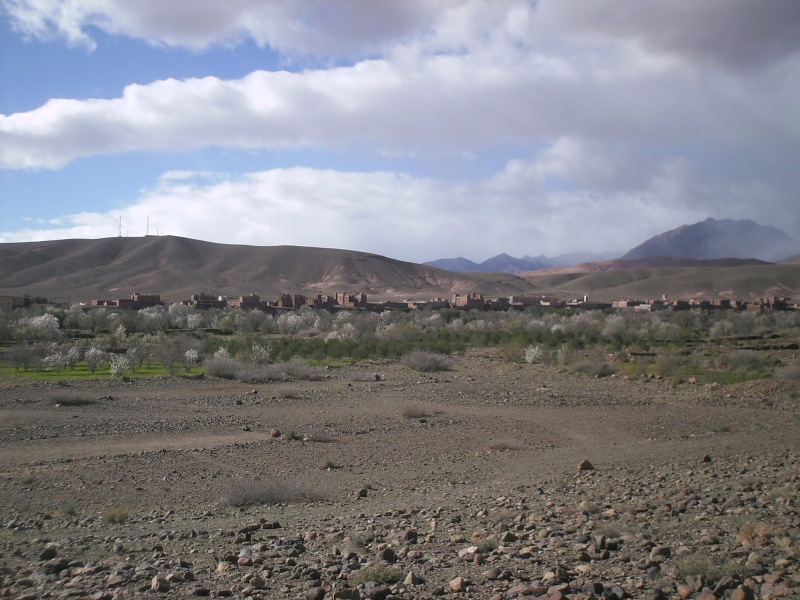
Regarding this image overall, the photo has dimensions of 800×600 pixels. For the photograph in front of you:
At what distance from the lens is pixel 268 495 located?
1213cm

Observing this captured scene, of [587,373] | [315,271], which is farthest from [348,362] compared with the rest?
[315,271]

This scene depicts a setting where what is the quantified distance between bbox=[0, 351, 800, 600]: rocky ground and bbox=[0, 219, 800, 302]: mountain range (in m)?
94.0

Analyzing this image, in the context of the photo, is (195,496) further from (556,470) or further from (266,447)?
(556,470)

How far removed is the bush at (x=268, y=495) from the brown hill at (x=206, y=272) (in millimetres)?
102869

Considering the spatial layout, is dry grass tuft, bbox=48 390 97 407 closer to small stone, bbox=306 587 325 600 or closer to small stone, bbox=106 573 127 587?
small stone, bbox=106 573 127 587

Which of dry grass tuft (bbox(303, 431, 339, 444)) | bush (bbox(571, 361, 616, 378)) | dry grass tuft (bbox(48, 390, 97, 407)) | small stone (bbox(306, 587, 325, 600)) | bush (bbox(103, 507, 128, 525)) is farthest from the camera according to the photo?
bush (bbox(571, 361, 616, 378))

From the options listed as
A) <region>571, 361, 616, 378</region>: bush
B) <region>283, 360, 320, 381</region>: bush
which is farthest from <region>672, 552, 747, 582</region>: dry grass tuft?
<region>571, 361, 616, 378</region>: bush

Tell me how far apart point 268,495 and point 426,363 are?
27.0m

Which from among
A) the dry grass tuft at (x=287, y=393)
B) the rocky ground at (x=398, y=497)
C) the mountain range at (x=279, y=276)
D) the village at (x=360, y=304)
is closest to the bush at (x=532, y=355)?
the rocky ground at (x=398, y=497)

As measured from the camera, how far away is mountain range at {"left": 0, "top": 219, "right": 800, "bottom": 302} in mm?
125375

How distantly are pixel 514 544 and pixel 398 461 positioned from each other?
8.29m

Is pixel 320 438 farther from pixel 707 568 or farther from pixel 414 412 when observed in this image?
pixel 707 568

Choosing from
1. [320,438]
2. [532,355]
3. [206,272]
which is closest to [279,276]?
[206,272]

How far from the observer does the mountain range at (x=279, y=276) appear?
125 m
